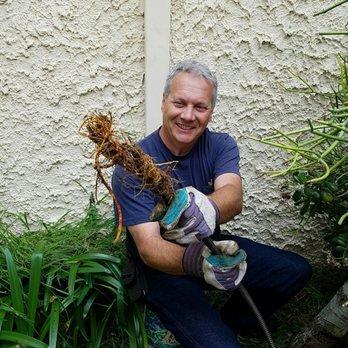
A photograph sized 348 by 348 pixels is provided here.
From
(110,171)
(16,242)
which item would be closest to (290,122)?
(110,171)

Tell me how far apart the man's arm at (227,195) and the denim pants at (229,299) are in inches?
12.4

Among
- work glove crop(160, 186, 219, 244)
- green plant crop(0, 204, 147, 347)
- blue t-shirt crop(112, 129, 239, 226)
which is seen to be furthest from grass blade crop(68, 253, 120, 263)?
work glove crop(160, 186, 219, 244)

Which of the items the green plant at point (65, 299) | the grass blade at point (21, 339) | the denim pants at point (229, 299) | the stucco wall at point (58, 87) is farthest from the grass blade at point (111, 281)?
the stucco wall at point (58, 87)

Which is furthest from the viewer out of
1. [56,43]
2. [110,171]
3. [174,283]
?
[110,171]

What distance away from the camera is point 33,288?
206 cm

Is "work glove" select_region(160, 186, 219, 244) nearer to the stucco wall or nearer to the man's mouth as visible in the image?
the man's mouth

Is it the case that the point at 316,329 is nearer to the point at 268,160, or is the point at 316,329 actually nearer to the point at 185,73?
the point at 268,160

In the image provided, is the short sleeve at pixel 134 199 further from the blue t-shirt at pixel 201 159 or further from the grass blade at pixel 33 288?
the grass blade at pixel 33 288

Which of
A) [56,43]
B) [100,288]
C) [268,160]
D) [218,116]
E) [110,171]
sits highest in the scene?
[56,43]

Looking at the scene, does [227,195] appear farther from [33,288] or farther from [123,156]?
[33,288]

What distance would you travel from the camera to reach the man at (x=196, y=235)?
6.17 feet

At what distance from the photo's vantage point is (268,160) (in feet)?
8.88

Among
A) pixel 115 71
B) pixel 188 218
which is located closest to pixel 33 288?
pixel 188 218

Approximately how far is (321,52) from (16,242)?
1.74 meters
